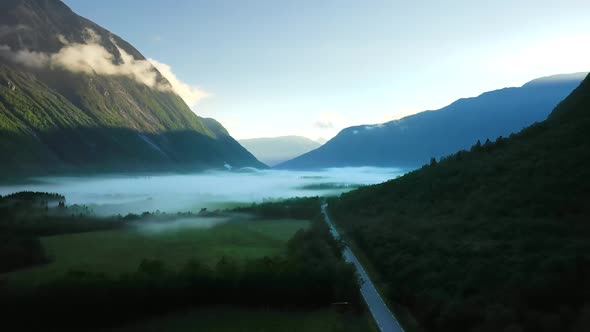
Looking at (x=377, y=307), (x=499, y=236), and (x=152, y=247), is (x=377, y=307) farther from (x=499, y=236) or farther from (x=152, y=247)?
(x=152, y=247)

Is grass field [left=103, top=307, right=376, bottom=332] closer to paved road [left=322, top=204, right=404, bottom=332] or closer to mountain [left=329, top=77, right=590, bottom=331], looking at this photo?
paved road [left=322, top=204, right=404, bottom=332]

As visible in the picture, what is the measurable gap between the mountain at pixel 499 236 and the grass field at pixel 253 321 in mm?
10392

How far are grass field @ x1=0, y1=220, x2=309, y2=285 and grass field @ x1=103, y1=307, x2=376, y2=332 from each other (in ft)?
Result: 87.4

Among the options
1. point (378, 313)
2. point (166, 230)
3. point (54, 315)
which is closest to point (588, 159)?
point (378, 313)

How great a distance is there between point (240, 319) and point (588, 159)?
82627 millimetres

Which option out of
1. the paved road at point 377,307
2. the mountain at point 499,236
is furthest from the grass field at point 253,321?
the mountain at point 499,236

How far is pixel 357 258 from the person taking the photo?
11206 centimetres

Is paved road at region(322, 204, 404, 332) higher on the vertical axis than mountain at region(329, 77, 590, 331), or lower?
lower

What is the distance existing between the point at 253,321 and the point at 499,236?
161 ft

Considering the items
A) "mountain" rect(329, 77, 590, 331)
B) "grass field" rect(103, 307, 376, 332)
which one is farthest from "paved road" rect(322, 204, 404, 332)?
"mountain" rect(329, 77, 590, 331)

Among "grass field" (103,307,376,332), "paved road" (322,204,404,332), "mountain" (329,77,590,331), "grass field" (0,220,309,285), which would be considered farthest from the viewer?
"grass field" (0,220,309,285)

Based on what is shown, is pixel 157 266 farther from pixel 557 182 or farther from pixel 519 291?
pixel 557 182

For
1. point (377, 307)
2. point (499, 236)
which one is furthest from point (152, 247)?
point (499, 236)

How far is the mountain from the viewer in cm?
5712
